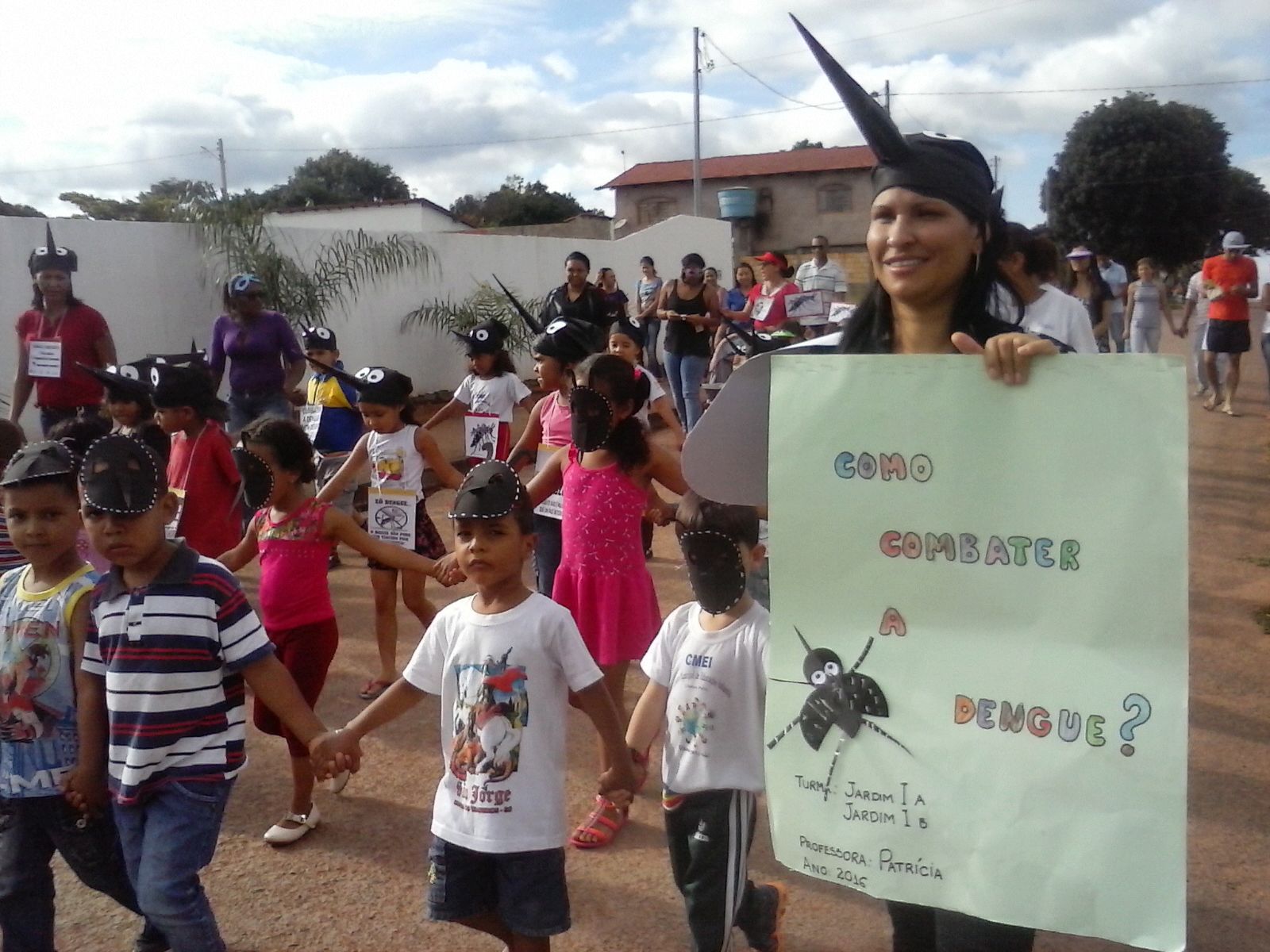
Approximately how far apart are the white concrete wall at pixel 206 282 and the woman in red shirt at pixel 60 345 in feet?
13.2

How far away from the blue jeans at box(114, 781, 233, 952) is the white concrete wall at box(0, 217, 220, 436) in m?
8.62

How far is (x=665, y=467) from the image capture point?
165 inches

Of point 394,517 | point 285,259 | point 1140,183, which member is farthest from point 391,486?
point 1140,183

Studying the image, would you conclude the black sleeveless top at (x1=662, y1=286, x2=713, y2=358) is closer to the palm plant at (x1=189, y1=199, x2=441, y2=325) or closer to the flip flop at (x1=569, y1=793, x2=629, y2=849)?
the palm plant at (x1=189, y1=199, x2=441, y2=325)

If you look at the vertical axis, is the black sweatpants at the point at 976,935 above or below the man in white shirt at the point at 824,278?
below

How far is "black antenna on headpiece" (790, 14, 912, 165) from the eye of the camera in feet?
5.89

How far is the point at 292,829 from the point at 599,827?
1.04 metres

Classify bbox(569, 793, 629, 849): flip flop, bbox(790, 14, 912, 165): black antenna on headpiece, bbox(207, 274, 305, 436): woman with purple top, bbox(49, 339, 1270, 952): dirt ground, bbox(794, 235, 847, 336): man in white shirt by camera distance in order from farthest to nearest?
bbox(794, 235, 847, 336): man in white shirt
bbox(207, 274, 305, 436): woman with purple top
bbox(569, 793, 629, 849): flip flop
bbox(49, 339, 1270, 952): dirt ground
bbox(790, 14, 912, 165): black antenna on headpiece

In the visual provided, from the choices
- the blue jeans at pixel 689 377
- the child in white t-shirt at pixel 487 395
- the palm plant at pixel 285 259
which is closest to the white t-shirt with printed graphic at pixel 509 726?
the child in white t-shirt at pixel 487 395

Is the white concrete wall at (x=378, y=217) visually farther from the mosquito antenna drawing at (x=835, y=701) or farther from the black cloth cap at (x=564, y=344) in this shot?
the mosquito antenna drawing at (x=835, y=701)

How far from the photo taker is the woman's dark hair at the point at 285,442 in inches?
161

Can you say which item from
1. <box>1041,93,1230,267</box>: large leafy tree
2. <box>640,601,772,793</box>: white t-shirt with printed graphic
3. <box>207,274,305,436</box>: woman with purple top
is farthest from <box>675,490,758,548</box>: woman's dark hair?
<box>1041,93,1230,267</box>: large leafy tree

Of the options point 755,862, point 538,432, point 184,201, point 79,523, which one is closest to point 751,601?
point 755,862

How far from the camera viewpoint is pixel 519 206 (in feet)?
179
